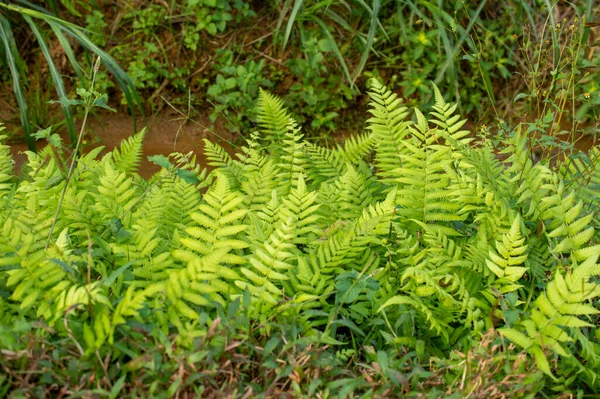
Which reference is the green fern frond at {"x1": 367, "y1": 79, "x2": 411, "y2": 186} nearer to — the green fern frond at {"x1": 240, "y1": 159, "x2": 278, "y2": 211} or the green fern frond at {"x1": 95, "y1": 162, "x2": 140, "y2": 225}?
the green fern frond at {"x1": 240, "y1": 159, "x2": 278, "y2": 211}

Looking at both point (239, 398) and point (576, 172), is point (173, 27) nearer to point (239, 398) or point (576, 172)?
point (576, 172)

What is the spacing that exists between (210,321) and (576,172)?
1405mm

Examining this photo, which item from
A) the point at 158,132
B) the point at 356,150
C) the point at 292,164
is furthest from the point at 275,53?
the point at 292,164

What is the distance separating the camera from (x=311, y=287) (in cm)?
171

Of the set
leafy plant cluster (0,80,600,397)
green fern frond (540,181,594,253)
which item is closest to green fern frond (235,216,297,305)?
leafy plant cluster (0,80,600,397)

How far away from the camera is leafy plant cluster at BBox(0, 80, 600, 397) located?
56.6 inches

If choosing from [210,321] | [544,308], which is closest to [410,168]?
[544,308]

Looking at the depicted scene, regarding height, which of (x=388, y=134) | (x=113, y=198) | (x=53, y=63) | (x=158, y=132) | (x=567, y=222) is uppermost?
(x=567, y=222)

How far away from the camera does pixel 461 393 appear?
4.79ft

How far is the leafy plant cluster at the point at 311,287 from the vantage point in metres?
1.44

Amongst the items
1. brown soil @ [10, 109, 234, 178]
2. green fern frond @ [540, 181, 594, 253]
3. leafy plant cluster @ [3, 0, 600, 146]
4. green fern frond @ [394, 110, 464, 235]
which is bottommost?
brown soil @ [10, 109, 234, 178]

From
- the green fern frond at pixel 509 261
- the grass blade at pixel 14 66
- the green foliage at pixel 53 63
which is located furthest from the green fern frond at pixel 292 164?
the grass blade at pixel 14 66

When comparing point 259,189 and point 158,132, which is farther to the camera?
point 158,132

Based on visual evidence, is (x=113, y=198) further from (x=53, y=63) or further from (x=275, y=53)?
(x=275, y=53)
